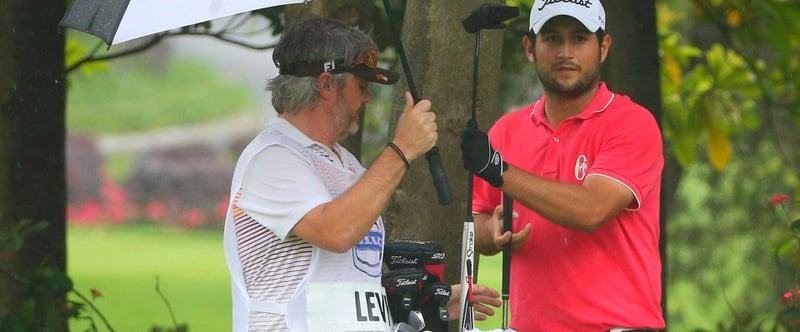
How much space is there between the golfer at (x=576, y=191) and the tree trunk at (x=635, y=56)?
2.44 metres

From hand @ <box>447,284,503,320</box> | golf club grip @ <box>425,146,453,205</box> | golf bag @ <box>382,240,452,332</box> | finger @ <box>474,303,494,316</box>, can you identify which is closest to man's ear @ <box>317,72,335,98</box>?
golf club grip @ <box>425,146,453,205</box>

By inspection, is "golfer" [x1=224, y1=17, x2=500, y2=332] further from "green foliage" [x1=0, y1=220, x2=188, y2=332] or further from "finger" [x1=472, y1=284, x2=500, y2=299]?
"green foliage" [x1=0, y1=220, x2=188, y2=332]

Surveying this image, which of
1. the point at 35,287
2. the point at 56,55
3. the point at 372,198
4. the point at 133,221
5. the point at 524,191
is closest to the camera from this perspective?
the point at 372,198

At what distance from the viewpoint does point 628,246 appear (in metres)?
4.75

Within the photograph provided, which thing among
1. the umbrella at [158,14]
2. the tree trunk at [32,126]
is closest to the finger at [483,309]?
the umbrella at [158,14]

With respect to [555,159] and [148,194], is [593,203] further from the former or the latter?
[148,194]

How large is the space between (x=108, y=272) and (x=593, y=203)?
864 inches

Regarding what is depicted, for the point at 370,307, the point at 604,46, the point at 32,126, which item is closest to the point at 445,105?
the point at 604,46

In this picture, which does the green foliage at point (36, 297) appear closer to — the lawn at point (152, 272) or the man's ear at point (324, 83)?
the man's ear at point (324, 83)

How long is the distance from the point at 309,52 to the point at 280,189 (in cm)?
44

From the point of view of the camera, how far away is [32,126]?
744 cm

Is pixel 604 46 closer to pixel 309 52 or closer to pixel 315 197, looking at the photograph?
pixel 309 52

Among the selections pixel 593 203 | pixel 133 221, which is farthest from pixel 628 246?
pixel 133 221

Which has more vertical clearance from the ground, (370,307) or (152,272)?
(370,307)
